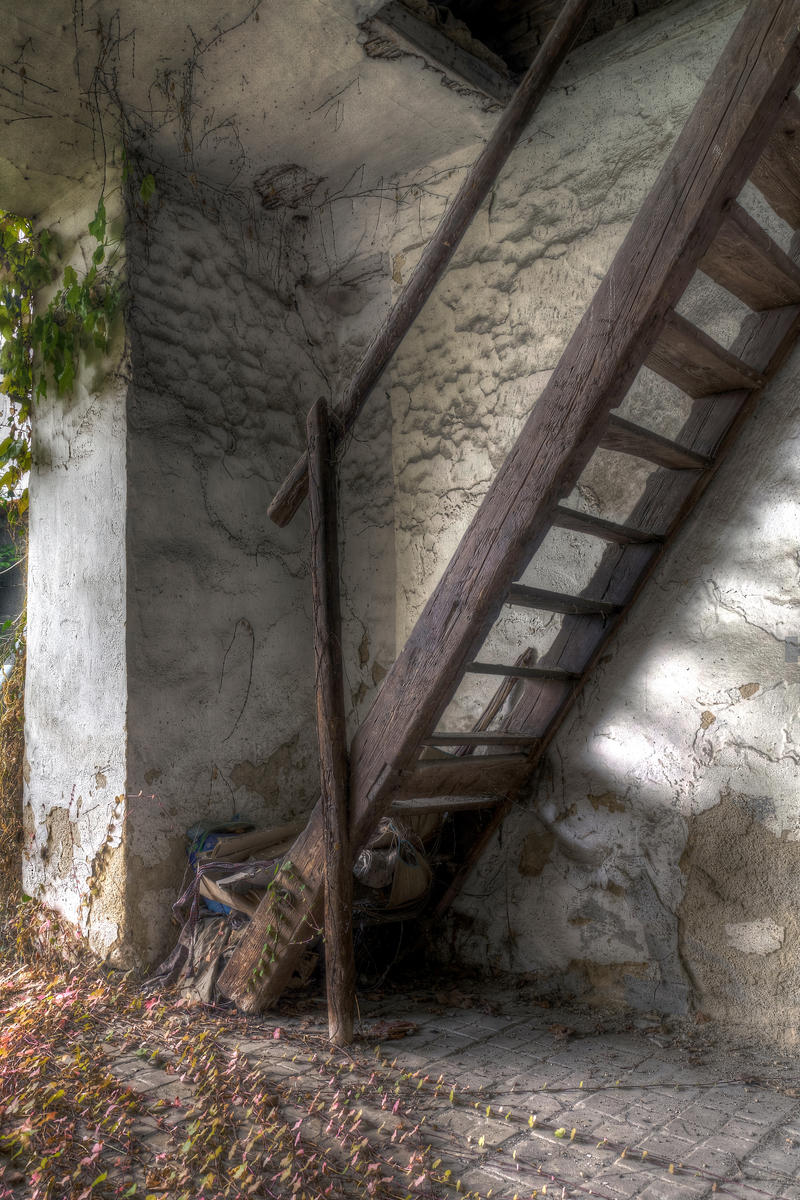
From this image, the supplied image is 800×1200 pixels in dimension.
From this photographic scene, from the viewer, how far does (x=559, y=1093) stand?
2.21m

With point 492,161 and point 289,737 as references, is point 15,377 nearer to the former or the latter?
point 289,737

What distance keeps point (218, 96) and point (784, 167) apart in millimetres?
1977

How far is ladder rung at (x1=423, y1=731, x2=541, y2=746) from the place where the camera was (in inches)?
97.0

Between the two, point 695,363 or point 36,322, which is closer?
point 695,363

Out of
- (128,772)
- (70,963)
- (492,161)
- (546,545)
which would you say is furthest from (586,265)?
(70,963)

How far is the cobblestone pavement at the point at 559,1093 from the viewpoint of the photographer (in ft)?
Answer: 5.99

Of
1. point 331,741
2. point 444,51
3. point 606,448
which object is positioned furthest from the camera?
point 444,51

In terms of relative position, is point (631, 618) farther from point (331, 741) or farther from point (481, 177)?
point (481, 177)

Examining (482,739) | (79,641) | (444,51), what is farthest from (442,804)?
(444,51)

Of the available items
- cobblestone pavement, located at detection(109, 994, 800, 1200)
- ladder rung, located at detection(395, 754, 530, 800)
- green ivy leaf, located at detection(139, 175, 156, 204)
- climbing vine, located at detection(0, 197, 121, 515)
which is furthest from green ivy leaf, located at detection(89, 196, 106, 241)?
cobblestone pavement, located at detection(109, 994, 800, 1200)

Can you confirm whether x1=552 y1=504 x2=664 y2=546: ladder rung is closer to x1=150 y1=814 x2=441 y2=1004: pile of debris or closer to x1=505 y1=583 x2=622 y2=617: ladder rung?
x1=505 y1=583 x2=622 y2=617: ladder rung

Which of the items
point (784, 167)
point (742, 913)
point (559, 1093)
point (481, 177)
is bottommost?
point (559, 1093)

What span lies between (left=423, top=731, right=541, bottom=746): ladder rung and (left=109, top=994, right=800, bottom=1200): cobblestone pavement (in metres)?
0.88

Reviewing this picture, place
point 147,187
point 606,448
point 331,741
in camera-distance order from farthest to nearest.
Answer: point 147,187, point 331,741, point 606,448
